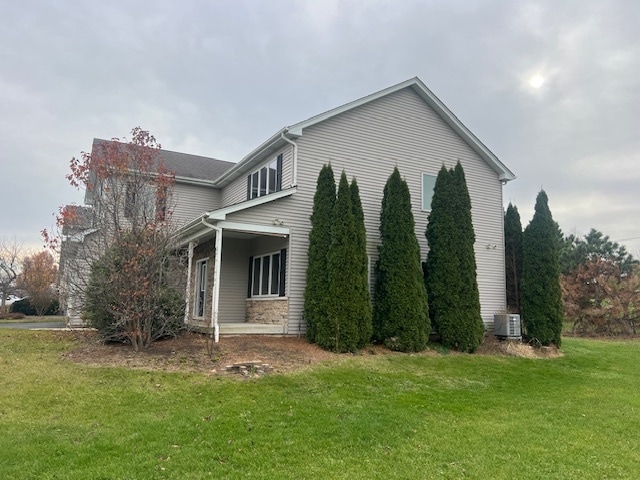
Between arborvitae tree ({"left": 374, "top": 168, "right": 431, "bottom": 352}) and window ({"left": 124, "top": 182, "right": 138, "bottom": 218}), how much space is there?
6187mm

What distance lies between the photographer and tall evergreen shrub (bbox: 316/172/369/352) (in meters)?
10.6

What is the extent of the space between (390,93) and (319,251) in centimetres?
626

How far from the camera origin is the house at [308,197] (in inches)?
483

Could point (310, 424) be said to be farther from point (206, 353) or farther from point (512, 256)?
point (512, 256)

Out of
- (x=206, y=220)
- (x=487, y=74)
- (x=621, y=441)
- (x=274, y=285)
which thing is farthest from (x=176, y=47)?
(x=621, y=441)

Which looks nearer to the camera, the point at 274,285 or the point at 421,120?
the point at 274,285

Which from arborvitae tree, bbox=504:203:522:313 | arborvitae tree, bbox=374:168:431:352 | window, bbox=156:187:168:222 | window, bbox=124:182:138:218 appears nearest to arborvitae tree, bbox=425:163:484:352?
arborvitae tree, bbox=374:168:431:352

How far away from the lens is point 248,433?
539 cm

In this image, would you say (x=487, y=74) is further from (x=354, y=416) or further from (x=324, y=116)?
(x=354, y=416)

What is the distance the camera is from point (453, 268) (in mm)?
12352

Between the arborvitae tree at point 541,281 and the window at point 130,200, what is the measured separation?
11.2 metres

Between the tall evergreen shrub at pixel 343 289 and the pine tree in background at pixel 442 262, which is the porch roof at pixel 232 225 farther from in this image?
the pine tree in background at pixel 442 262

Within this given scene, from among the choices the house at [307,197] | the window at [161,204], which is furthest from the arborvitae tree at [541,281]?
the window at [161,204]

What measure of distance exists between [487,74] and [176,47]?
1082cm
